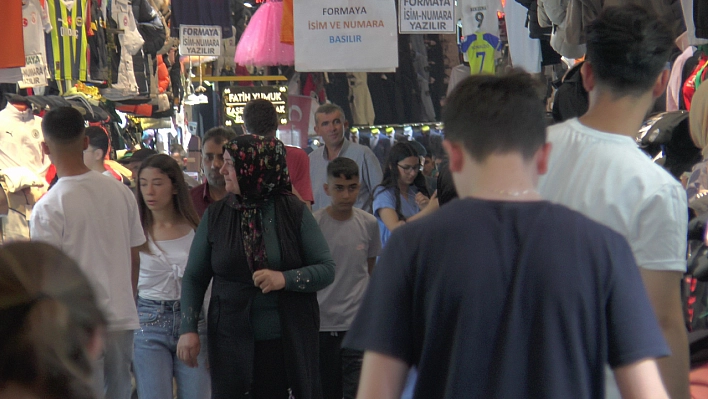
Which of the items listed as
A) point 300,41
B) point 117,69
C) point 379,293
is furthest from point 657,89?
point 117,69

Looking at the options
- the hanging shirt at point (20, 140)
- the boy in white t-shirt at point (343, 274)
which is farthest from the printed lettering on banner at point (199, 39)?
the boy in white t-shirt at point (343, 274)

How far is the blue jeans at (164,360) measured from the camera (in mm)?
5387

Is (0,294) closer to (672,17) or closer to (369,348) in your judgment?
(369,348)

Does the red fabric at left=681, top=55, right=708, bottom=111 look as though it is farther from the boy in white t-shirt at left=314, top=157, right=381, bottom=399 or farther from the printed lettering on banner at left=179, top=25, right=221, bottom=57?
the printed lettering on banner at left=179, top=25, right=221, bottom=57

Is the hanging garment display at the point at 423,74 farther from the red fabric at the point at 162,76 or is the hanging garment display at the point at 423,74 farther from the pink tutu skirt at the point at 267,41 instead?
the red fabric at the point at 162,76

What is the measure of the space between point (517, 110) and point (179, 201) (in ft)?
13.6

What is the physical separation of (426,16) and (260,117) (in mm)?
3038

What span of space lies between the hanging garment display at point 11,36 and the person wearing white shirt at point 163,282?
142 cm

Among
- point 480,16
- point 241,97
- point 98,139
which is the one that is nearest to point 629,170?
point 98,139

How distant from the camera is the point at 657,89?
9.02ft

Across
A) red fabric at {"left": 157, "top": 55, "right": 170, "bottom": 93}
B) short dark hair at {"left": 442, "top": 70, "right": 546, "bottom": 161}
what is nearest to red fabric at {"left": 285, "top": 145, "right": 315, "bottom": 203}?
short dark hair at {"left": 442, "top": 70, "right": 546, "bottom": 161}

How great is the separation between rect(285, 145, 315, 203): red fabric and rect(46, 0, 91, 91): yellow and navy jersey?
140 inches

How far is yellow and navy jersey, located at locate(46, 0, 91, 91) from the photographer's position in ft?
31.6

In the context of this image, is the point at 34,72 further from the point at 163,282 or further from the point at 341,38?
the point at 163,282
